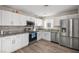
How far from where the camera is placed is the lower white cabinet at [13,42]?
7.02 ft

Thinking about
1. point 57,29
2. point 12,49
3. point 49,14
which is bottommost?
point 12,49

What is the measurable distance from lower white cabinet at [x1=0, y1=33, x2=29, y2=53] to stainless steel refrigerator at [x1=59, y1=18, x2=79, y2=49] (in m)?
1.26

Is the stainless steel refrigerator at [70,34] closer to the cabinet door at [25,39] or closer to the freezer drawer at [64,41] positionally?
the freezer drawer at [64,41]

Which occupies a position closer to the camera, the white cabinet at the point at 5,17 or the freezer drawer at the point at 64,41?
the freezer drawer at the point at 64,41

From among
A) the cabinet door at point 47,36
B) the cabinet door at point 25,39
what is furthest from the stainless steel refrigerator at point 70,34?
the cabinet door at point 25,39

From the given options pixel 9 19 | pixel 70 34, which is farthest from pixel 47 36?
pixel 9 19

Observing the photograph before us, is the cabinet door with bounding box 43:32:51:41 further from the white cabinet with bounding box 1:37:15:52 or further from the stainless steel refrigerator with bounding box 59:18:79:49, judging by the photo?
the white cabinet with bounding box 1:37:15:52

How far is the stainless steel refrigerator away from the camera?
7.44 feet

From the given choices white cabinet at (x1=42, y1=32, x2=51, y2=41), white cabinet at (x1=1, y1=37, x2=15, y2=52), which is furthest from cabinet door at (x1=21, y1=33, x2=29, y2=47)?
white cabinet at (x1=42, y1=32, x2=51, y2=41)

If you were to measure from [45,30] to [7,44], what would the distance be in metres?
1.11
